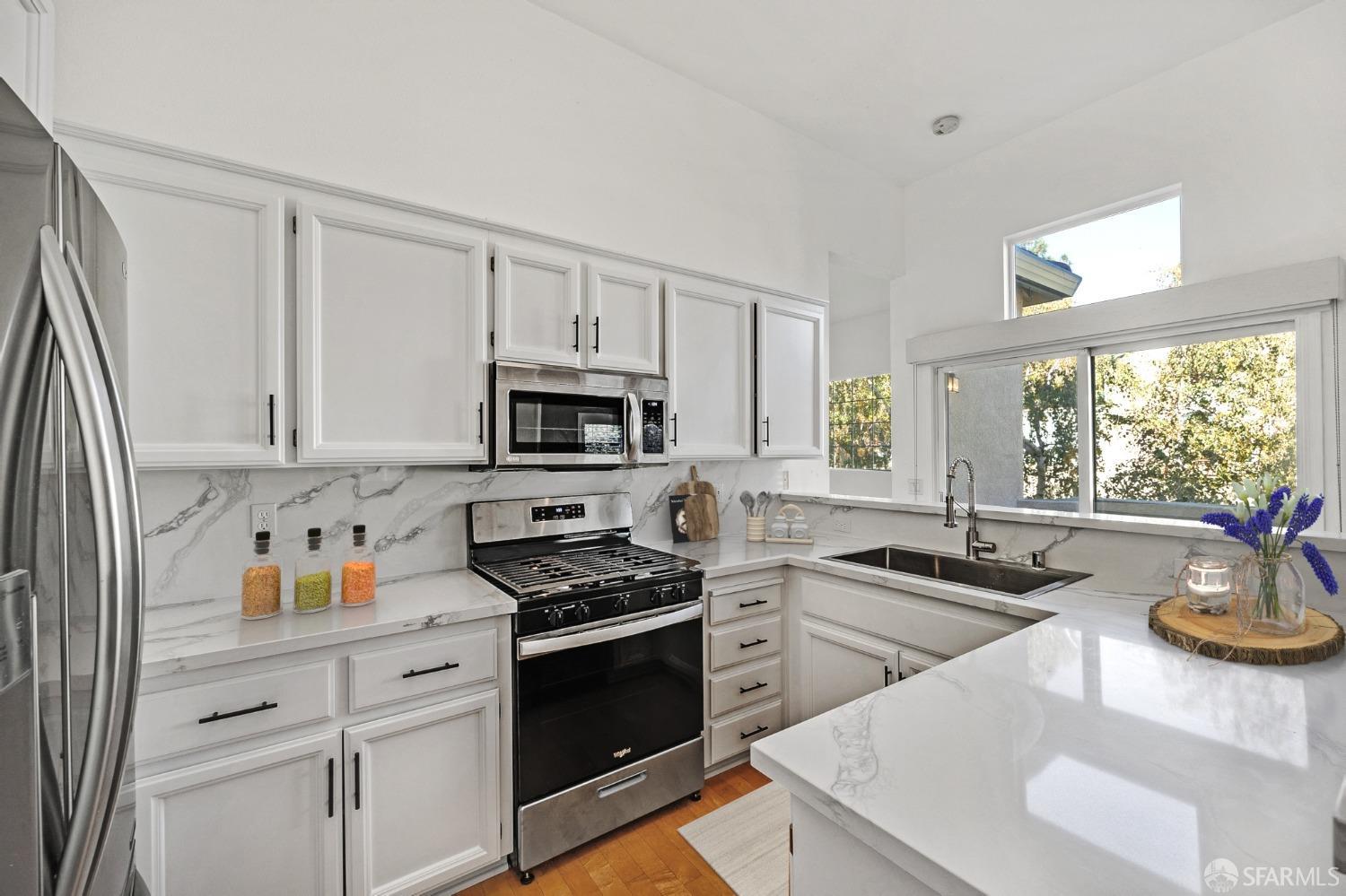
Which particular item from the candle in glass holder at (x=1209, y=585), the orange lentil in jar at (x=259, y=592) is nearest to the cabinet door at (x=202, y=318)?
the orange lentil in jar at (x=259, y=592)

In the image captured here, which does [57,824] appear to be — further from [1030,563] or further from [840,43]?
[840,43]

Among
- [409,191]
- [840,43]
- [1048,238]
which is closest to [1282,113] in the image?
[1048,238]

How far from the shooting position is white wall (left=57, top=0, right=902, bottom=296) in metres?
1.73

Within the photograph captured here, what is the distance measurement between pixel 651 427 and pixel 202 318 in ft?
4.94

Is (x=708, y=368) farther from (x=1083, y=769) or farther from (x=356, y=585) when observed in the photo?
(x=1083, y=769)

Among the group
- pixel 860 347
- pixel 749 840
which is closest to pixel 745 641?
pixel 749 840

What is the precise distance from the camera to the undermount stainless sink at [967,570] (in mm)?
2229

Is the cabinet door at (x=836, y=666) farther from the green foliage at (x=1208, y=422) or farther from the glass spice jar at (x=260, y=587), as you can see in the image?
the glass spice jar at (x=260, y=587)

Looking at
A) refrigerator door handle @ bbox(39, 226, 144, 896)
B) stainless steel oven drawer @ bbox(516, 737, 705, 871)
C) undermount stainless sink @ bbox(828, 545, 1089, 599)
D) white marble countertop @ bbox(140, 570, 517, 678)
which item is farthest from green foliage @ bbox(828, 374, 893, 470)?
refrigerator door handle @ bbox(39, 226, 144, 896)

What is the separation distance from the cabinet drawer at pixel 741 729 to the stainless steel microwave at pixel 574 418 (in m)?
1.14

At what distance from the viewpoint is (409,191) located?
215cm

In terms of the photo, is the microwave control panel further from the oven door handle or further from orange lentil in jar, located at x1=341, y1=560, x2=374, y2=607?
orange lentil in jar, located at x1=341, y1=560, x2=374, y2=607

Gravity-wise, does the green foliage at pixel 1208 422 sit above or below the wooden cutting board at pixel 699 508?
above

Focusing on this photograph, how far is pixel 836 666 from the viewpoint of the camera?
237 cm
